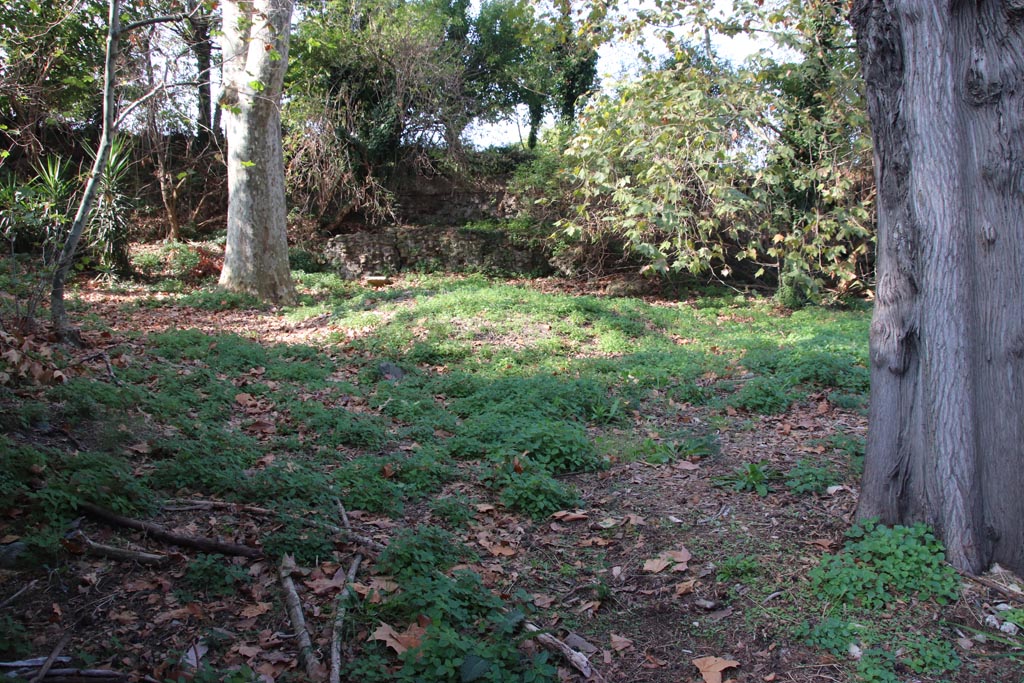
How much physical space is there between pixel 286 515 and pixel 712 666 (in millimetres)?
2548

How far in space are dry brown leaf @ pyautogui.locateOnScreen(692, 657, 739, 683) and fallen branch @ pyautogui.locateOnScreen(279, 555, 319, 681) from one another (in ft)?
5.95

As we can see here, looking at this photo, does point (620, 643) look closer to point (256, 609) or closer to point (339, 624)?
point (339, 624)

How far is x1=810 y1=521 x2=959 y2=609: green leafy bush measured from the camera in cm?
376

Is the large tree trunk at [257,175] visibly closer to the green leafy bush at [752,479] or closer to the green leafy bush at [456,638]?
the green leafy bush at [752,479]

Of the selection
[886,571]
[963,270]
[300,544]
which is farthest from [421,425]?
[963,270]

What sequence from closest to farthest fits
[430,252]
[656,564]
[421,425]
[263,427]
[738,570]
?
1. [738,570]
2. [656,564]
3. [263,427]
4. [421,425]
5. [430,252]

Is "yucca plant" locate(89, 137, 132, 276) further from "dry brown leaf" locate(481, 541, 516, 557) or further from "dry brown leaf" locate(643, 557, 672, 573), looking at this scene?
"dry brown leaf" locate(643, 557, 672, 573)

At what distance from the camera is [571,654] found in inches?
135

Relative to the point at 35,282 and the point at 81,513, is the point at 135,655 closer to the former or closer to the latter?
the point at 81,513

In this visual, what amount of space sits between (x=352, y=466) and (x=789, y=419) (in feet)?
13.7

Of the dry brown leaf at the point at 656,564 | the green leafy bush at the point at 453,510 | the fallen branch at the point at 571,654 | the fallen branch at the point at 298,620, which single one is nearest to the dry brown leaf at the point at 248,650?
the fallen branch at the point at 298,620

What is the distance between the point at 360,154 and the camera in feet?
59.2

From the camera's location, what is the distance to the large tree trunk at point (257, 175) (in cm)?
1184

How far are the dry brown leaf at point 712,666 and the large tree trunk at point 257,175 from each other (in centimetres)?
1070
